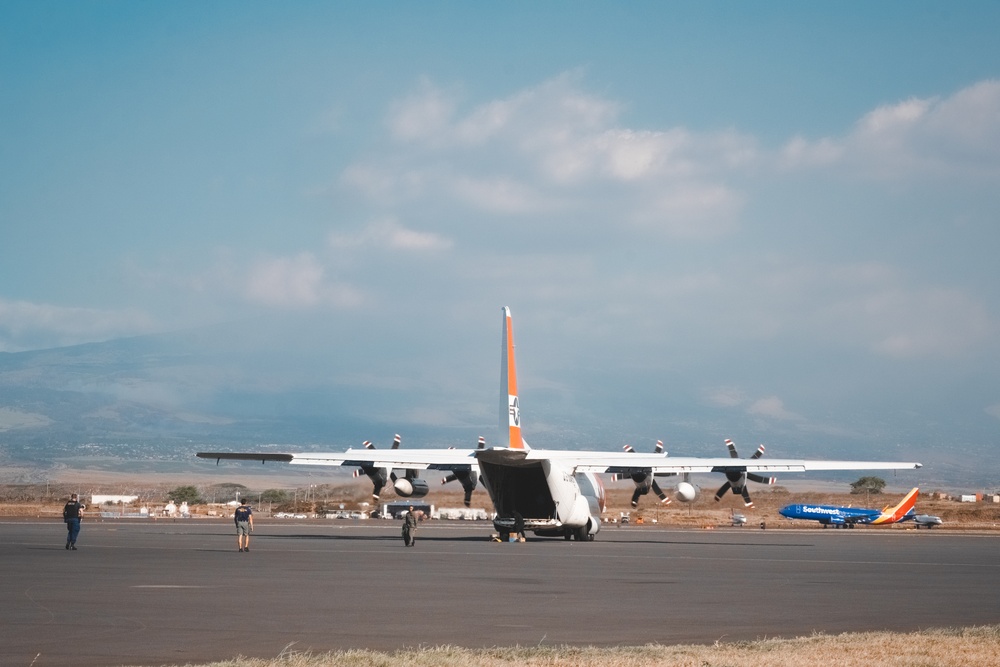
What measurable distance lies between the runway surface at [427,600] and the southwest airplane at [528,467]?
9.45m

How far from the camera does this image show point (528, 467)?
165 feet

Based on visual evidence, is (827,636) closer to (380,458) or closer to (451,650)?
(451,650)

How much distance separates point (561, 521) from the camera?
5231 cm

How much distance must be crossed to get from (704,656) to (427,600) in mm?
8509

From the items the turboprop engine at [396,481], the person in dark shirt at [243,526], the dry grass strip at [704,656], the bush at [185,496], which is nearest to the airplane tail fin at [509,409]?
the turboprop engine at [396,481]

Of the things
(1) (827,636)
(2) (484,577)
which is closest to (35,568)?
(2) (484,577)

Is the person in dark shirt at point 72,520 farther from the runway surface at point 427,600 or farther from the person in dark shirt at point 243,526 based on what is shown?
the person in dark shirt at point 243,526

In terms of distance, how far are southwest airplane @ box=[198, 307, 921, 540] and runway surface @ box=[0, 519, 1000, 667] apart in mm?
9446

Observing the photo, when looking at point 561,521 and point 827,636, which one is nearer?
point 827,636

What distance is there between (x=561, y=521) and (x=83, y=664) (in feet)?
132

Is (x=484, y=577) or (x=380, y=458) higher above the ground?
(x=380, y=458)

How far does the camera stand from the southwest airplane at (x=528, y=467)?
163 ft

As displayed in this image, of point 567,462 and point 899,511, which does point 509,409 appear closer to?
point 567,462

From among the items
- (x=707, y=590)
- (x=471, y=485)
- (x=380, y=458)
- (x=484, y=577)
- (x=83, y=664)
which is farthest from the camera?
(x=471, y=485)
